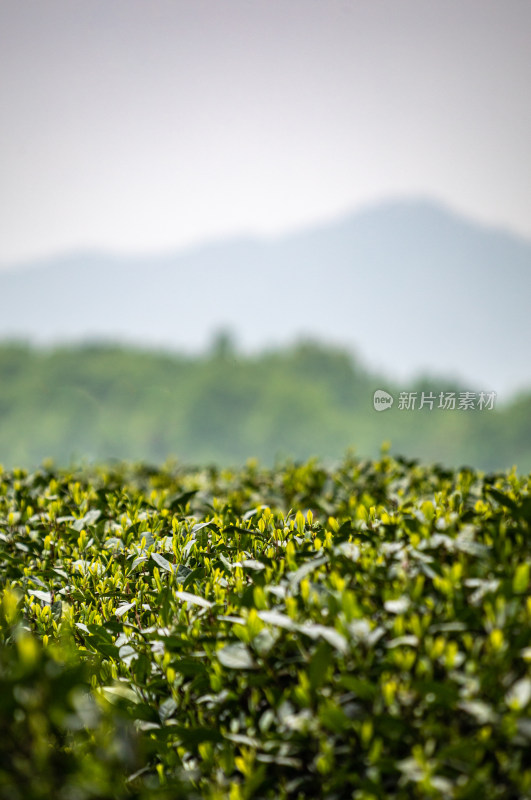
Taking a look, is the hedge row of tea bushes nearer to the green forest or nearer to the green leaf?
the green leaf

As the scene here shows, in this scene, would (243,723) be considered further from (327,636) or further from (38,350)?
(38,350)

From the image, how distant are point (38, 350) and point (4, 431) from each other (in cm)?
700

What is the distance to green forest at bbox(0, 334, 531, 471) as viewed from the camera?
4488cm

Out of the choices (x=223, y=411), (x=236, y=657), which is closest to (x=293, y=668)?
(x=236, y=657)

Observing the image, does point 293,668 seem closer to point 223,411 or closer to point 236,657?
point 236,657

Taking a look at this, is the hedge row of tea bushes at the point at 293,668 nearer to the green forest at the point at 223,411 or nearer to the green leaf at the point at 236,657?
the green leaf at the point at 236,657

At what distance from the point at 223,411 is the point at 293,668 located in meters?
46.5

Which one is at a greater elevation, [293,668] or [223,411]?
[223,411]

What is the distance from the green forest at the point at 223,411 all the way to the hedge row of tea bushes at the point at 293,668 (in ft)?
129

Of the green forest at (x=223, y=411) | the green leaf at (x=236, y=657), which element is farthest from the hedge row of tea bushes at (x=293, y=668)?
the green forest at (x=223, y=411)

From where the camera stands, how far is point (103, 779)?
1.47m

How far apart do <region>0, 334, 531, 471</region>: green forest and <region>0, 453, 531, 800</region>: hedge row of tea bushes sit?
1545 inches

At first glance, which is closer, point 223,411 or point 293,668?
point 293,668

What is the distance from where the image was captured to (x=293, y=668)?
1.84m
